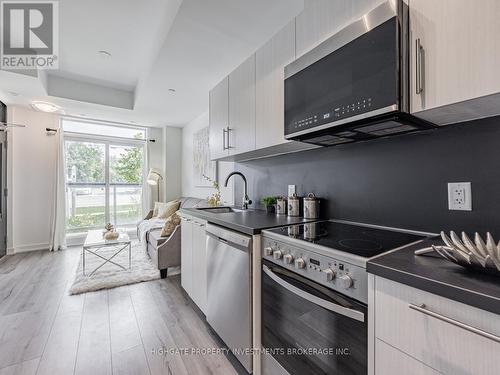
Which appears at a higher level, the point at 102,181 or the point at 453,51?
the point at 453,51

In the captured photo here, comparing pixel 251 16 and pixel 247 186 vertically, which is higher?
pixel 251 16

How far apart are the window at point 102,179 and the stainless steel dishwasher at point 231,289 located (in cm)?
415

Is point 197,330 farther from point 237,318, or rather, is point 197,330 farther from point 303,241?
point 303,241

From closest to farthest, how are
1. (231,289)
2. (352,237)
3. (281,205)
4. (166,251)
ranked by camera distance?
(352,237)
(231,289)
(281,205)
(166,251)

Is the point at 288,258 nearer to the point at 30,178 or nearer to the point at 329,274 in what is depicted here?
the point at 329,274

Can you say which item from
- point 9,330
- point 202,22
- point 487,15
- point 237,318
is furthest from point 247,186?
point 9,330

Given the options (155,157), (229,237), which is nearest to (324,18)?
(229,237)

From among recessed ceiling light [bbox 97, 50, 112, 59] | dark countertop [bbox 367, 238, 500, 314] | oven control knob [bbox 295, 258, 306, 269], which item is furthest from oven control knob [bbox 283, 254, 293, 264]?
recessed ceiling light [bbox 97, 50, 112, 59]

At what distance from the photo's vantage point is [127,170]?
5.12m

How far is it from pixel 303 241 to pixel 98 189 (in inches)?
202

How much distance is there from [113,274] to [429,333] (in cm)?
331

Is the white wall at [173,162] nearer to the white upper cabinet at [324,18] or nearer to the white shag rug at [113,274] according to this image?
the white shag rug at [113,274]

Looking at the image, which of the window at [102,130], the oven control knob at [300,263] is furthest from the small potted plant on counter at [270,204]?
the window at [102,130]

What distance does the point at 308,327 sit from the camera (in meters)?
1.02
